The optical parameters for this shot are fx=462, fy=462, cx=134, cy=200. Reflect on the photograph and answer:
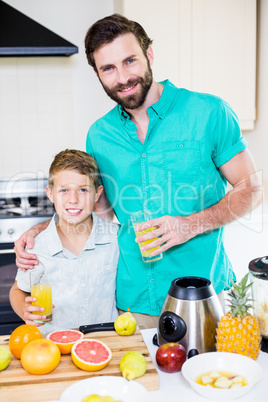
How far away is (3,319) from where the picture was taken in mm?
2582

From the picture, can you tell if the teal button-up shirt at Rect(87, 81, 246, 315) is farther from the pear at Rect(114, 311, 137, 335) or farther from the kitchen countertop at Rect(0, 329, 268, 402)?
the kitchen countertop at Rect(0, 329, 268, 402)

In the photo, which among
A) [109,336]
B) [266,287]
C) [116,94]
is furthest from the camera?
[116,94]

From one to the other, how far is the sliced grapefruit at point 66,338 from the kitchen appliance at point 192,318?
0.22 metres

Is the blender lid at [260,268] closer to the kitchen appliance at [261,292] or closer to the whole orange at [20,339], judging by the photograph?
the kitchen appliance at [261,292]

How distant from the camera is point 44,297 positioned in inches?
54.7

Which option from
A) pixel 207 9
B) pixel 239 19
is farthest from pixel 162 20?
pixel 239 19

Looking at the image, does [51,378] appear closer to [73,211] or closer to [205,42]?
[73,211]

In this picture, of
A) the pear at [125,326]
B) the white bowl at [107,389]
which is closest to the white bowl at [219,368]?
the white bowl at [107,389]

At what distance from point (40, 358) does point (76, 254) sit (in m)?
0.66

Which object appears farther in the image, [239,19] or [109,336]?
[239,19]

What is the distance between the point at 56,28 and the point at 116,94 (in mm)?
1752

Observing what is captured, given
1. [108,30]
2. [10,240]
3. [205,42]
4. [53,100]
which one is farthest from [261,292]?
[53,100]

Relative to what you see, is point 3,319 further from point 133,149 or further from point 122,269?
point 133,149

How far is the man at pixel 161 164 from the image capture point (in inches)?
61.6
